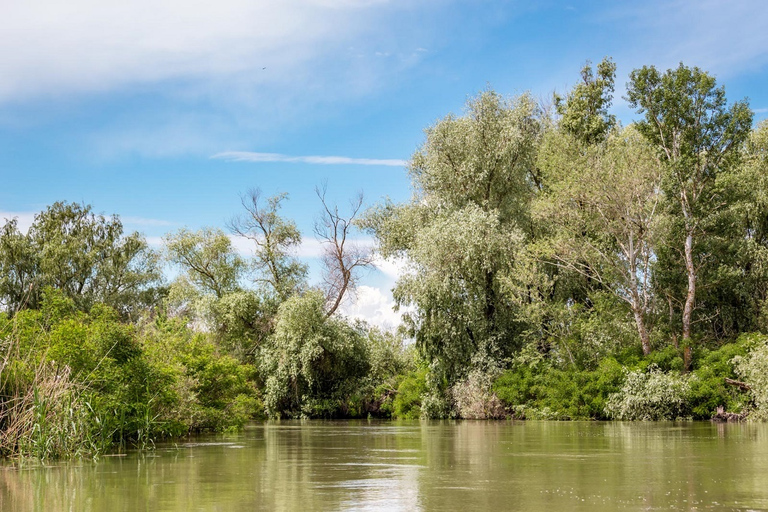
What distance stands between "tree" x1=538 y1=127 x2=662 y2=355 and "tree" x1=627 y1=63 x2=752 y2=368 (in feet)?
3.21

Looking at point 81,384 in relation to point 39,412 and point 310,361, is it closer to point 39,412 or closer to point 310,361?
point 39,412

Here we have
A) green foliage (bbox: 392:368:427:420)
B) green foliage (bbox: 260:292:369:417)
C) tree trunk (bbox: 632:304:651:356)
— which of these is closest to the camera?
tree trunk (bbox: 632:304:651:356)

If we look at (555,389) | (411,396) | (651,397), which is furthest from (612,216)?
(411,396)

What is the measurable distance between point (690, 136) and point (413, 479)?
102 ft

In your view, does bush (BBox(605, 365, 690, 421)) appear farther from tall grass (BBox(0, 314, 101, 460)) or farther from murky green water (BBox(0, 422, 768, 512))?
tall grass (BBox(0, 314, 101, 460))

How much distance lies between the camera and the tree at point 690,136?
37.2 metres

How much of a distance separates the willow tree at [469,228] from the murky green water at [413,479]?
2097 centimetres

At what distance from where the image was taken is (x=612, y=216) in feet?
123

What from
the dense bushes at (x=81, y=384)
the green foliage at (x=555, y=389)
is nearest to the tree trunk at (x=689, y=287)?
the green foliage at (x=555, y=389)

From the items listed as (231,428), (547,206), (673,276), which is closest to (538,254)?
(547,206)

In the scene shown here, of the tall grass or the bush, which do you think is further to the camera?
the bush

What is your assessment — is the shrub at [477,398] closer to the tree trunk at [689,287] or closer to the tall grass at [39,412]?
the tree trunk at [689,287]

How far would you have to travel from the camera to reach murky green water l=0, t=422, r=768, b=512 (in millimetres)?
8500

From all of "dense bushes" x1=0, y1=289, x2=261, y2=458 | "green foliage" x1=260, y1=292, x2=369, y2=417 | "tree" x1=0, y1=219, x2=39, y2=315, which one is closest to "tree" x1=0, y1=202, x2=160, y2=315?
"tree" x1=0, y1=219, x2=39, y2=315
